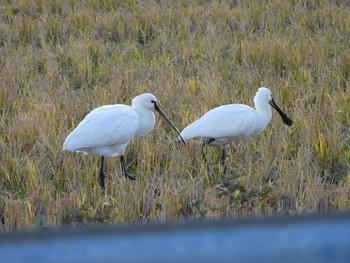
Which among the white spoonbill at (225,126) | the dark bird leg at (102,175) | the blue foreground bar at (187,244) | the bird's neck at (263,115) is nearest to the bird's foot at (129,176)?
the dark bird leg at (102,175)

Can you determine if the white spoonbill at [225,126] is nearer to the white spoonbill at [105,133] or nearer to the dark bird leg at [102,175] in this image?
the white spoonbill at [105,133]

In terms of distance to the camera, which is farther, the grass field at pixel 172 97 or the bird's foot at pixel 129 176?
the bird's foot at pixel 129 176

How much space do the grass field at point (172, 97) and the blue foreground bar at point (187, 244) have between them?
2636 mm

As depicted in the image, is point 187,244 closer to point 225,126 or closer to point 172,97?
point 225,126

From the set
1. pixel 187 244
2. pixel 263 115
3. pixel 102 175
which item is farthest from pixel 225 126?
pixel 187 244

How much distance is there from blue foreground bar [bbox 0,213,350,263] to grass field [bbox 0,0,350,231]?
2.64 metres

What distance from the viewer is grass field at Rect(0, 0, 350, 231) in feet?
13.2

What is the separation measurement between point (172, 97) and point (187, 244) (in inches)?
230

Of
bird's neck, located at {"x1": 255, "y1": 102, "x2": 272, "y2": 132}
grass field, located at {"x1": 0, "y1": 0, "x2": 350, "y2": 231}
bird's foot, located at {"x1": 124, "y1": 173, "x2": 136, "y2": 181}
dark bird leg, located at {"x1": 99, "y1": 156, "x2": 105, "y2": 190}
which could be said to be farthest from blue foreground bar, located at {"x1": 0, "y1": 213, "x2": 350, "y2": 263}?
bird's neck, located at {"x1": 255, "y1": 102, "x2": 272, "y2": 132}

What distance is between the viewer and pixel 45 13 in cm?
1035

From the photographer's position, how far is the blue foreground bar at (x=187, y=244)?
63cm

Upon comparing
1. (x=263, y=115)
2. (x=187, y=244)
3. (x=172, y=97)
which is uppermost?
(x=172, y=97)

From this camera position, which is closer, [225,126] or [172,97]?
[225,126]

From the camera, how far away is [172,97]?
6.46 m
